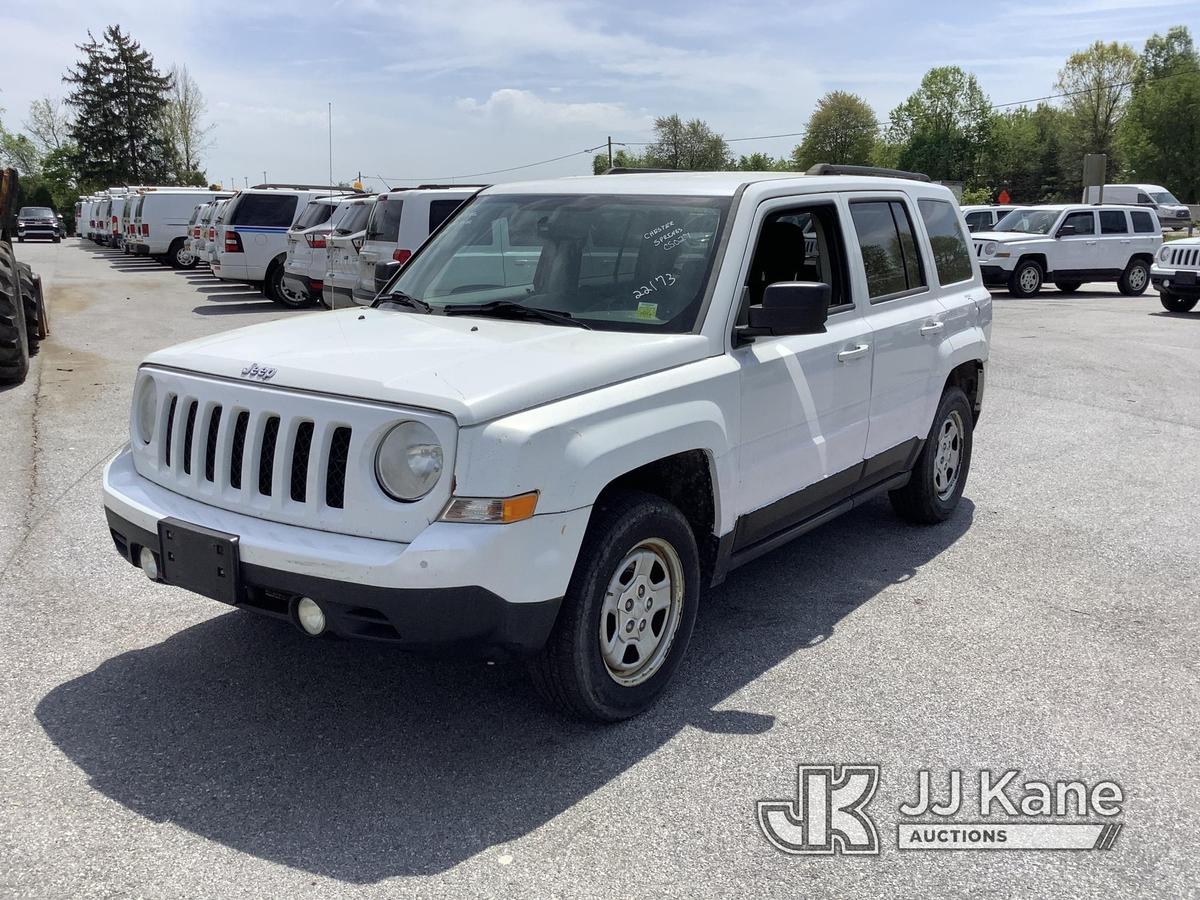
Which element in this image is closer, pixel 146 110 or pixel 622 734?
pixel 622 734

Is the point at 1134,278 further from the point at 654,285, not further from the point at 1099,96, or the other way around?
the point at 1099,96

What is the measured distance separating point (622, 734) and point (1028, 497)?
428 centimetres

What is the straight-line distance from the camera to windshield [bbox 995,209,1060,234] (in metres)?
23.5

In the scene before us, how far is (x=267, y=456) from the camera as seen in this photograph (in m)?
3.67

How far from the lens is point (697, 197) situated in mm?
4688

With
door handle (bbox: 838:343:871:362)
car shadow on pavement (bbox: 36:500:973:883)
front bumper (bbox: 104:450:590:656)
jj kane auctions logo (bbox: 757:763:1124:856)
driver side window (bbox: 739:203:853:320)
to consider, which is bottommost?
jj kane auctions logo (bbox: 757:763:1124:856)

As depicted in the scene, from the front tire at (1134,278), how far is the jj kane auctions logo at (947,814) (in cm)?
2296

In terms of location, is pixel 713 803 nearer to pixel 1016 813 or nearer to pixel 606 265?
pixel 1016 813

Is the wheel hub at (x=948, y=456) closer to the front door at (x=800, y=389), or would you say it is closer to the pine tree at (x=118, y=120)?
the front door at (x=800, y=389)

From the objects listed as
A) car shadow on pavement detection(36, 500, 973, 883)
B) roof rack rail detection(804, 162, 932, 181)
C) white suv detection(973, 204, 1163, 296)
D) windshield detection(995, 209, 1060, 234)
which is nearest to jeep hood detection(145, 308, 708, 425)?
car shadow on pavement detection(36, 500, 973, 883)

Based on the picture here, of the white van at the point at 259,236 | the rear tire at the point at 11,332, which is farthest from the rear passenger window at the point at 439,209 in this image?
the white van at the point at 259,236

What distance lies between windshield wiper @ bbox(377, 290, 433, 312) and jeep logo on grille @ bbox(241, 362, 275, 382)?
3.84 ft

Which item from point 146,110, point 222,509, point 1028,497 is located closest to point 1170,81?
point 146,110

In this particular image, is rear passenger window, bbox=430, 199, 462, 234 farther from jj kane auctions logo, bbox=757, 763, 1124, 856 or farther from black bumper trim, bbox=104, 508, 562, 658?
jj kane auctions logo, bbox=757, 763, 1124, 856
